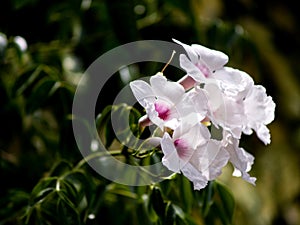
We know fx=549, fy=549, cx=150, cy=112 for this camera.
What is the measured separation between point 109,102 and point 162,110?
1.44 feet

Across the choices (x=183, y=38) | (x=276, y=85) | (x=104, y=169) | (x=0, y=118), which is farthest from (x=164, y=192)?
(x=276, y=85)

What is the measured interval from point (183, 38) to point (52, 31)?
27 centimetres

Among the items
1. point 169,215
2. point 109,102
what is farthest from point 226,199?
point 109,102

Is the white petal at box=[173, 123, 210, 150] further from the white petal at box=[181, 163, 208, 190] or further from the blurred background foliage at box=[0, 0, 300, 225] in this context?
the blurred background foliage at box=[0, 0, 300, 225]

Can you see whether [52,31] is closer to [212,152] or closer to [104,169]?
[104,169]

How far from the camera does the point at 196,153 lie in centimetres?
55

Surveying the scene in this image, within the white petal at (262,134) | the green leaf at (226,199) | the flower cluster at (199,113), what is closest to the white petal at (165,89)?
the flower cluster at (199,113)

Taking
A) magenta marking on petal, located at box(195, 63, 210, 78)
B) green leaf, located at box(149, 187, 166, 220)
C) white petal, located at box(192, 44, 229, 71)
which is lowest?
green leaf, located at box(149, 187, 166, 220)

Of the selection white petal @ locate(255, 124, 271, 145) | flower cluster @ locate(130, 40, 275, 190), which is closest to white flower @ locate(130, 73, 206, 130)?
flower cluster @ locate(130, 40, 275, 190)

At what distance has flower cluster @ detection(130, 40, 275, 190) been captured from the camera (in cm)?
53

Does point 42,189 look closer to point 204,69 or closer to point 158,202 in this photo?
point 158,202

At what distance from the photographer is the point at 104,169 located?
0.75m

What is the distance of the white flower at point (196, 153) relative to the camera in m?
0.53

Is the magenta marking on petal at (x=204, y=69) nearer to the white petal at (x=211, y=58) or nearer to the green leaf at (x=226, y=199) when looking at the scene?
the white petal at (x=211, y=58)
